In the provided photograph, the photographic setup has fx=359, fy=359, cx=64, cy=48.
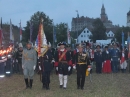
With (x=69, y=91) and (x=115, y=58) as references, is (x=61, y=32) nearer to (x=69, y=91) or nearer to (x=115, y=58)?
(x=115, y=58)

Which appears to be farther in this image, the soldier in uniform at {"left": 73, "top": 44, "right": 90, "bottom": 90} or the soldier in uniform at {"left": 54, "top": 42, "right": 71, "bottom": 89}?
the soldier in uniform at {"left": 54, "top": 42, "right": 71, "bottom": 89}

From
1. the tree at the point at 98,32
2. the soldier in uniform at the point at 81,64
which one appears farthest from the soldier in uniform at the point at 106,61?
the tree at the point at 98,32

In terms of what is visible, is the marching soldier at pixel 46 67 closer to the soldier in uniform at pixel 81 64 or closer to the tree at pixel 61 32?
the soldier in uniform at pixel 81 64

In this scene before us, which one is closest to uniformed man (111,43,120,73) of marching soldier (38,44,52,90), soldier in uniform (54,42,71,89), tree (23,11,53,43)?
soldier in uniform (54,42,71,89)

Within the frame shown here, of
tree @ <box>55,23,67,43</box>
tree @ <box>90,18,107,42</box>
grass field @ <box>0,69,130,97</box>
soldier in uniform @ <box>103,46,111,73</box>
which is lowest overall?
grass field @ <box>0,69,130,97</box>

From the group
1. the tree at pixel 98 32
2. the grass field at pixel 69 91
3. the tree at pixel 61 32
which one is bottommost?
the grass field at pixel 69 91

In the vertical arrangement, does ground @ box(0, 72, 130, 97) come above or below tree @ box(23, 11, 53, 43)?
below

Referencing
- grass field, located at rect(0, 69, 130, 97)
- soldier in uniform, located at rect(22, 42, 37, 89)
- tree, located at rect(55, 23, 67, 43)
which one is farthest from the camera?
tree, located at rect(55, 23, 67, 43)

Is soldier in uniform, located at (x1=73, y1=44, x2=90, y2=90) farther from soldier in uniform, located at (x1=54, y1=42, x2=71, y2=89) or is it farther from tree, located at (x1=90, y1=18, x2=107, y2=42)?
tree, located at (x1=90, y1=18, x2=107, y2=42)

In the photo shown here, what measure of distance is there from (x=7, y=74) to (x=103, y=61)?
636 centimetres

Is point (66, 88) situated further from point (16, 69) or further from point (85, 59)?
point (16, 69)

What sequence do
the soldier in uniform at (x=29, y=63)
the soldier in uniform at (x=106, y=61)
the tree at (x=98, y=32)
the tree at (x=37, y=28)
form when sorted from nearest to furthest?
the soldier in uniform at (x=29, y=63) → the soldier in uniform at (x=106, y=61) → the tree at (x=37, y=28) → the tree at (x=98, y=32)

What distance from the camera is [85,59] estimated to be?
13.9 metres

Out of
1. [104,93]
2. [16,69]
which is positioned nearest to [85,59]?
[104,93]
